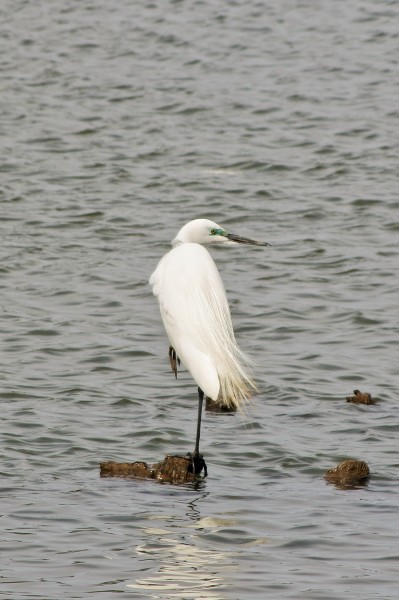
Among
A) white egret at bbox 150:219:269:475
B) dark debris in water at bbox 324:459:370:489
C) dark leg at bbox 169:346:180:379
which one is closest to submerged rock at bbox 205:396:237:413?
dark leg at bbox 169:346:180:379

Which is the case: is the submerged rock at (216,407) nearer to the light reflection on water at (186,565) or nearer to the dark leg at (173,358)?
the dark leg at (173,358)

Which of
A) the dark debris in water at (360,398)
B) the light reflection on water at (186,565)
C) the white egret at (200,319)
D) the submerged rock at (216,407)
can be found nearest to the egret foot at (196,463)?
the white egret at (200,319)

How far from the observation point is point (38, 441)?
868 cm

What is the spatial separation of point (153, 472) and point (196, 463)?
0.25m

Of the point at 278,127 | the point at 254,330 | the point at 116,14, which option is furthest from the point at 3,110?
the point at 254,330

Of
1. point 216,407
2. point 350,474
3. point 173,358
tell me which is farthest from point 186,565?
point 216,407

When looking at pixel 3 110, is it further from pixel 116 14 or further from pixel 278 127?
pixel 116 14

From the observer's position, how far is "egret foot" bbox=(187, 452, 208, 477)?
793cm

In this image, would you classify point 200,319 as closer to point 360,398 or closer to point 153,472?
point 153,472

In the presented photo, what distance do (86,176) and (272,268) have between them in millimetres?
4059

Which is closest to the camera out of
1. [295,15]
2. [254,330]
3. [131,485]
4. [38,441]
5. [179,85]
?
[131,485]

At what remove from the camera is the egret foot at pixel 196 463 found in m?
7.93

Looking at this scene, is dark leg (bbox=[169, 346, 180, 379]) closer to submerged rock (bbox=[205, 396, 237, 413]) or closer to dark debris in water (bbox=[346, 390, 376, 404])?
submerged rock (bbox=[205, 396, 237, 413])

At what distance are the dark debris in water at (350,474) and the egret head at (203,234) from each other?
165 cm
